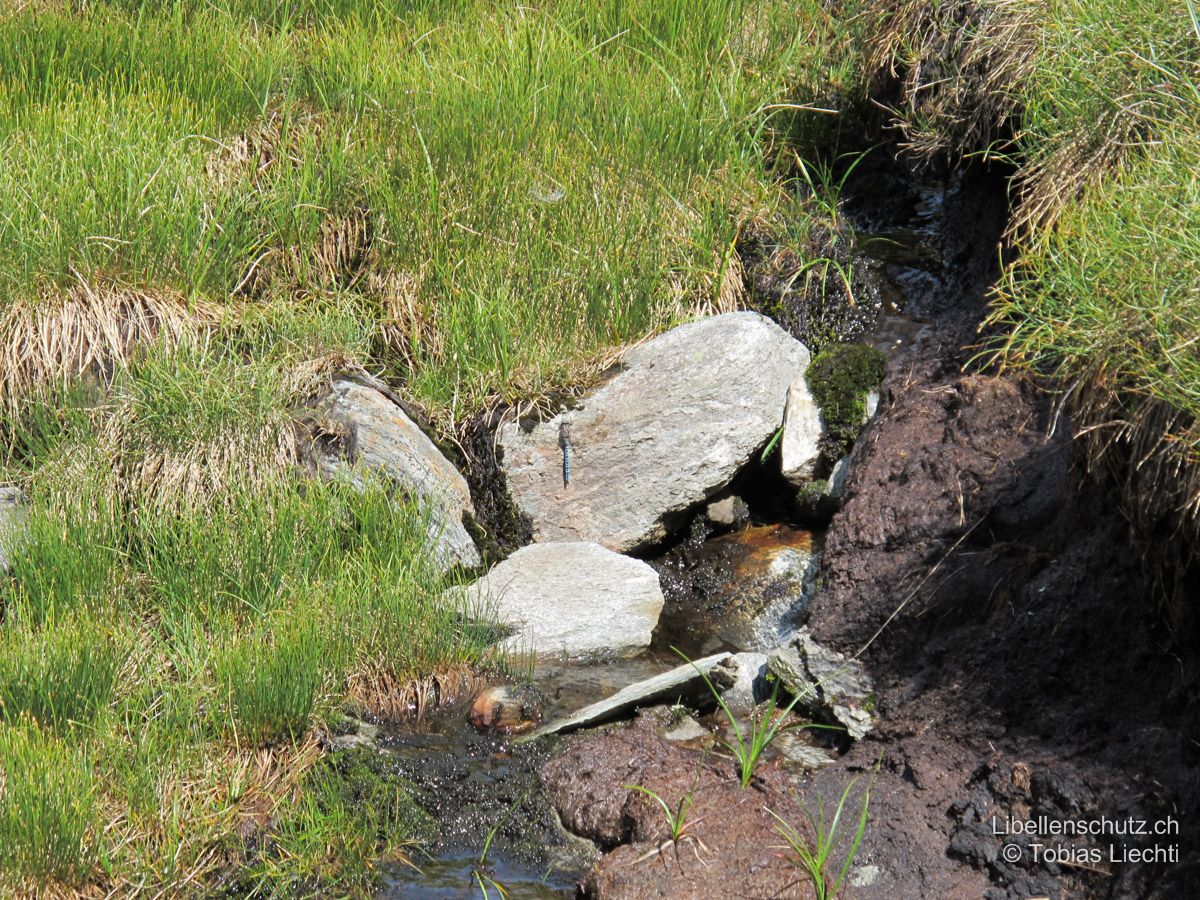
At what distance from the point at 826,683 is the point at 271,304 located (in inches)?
130

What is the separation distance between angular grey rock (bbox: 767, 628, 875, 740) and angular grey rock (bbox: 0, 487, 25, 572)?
3.01 meters

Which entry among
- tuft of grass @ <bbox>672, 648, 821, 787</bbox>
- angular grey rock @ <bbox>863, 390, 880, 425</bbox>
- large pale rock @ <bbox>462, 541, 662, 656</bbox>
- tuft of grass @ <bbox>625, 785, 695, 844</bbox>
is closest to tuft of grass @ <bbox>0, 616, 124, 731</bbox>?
large pale rock @ <bbox>462, 541, 662, 656</bbox>

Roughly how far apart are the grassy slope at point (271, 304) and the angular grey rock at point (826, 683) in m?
1.32

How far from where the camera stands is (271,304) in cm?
601

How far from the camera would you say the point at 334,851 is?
12.7 ft

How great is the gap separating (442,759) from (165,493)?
1.75 m

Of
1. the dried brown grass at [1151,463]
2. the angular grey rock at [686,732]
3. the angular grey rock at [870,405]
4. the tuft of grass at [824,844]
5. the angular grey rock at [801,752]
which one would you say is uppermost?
the dried brown grass at [1151,463]

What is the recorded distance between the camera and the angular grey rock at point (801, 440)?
19.3 feet

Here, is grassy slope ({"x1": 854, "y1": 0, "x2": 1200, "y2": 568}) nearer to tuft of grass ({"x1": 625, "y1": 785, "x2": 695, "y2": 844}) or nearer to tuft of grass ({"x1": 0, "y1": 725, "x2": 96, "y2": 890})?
tuft of grass ({"x1": 625, "y1": 785, "x2": 695, "y2": 844})

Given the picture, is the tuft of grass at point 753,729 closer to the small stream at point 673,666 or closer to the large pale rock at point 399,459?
the small stream at point 673,666

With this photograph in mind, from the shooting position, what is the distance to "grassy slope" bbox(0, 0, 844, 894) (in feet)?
13.2

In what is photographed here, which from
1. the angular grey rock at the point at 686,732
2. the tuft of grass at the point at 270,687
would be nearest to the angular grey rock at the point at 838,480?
the angular grey rock at the point at 686,732

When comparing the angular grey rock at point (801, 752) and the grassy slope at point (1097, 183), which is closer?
the grassy slope at point (1097, 183)

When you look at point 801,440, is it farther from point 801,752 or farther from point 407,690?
point 407,690
